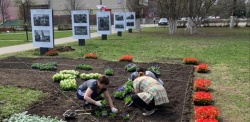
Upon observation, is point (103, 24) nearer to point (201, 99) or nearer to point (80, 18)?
point (80, 18)

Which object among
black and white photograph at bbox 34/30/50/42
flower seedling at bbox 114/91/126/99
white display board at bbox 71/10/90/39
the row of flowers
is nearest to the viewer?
the row of flowers

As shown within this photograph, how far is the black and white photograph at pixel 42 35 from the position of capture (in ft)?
48.5

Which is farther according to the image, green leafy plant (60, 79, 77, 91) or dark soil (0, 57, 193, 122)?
green leafy plant (60, 79, 77, 91)

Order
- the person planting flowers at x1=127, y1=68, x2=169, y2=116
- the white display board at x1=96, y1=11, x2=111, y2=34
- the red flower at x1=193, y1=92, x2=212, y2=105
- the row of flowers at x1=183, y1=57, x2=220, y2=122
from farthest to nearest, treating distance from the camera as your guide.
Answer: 1. the white display board at x1=96, y1=11, x2=111, y2=34
2. the red flower at x1=193, y1=92, x2=212, y2=105
3. the person planting flowers at x1=127, y1=68, x2=169, y2=116
4. the row of flowers at x1=183, y1=57, x2=220, y2=122

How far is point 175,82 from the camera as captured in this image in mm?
9102

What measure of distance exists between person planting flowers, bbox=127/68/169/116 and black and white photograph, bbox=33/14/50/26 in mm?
9216

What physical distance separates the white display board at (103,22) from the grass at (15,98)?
17118mm

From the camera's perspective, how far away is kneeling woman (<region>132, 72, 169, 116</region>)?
6.25 meters

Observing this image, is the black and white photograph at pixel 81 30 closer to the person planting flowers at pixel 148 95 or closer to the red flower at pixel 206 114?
the person planting flowers at pixel 148 95

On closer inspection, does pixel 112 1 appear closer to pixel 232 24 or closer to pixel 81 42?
pixel 232 24

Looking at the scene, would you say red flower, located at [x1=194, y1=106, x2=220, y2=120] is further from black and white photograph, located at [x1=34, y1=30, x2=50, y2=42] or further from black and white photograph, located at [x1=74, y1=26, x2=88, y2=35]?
black and white photograph, located at [x1=74, y1=26, x2=88, y2=35]

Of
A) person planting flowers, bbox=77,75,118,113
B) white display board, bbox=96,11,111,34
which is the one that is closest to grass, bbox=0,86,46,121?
person planting flowers, bbox=77,75,118,113

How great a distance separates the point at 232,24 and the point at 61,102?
45.0 meters

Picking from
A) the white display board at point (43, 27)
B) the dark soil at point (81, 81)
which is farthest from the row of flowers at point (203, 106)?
the white display board at point (43, 27)
